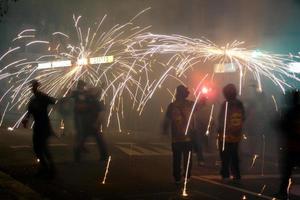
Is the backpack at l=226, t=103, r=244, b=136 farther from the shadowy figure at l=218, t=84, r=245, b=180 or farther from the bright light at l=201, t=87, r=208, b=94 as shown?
the bright light at l=201, t=87, r=208, b=94

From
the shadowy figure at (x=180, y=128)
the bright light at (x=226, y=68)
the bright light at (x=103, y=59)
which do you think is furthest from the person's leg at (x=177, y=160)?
the bright light at (x=103, y=59)

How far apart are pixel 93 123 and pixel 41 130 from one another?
2143mm

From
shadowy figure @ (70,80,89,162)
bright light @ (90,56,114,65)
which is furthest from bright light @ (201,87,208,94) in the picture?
bright light @ (90,56,114,65)

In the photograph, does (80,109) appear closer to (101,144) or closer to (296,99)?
(101,144)

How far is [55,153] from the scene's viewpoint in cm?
1230

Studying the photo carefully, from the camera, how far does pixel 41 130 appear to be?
30.4ft

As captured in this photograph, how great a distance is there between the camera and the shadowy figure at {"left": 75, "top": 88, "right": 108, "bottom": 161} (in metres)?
11.1

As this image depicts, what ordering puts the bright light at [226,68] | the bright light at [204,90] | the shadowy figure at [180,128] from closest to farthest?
the shadowy figure at [180,128] < the bright light at [204,90] < the bright light at [226,68]

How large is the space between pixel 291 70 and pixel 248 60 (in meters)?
3.41

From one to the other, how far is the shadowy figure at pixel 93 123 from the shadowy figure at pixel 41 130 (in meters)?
1.74

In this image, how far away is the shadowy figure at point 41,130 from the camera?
9180 mm

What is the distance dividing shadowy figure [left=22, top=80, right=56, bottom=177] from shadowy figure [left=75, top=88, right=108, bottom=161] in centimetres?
174

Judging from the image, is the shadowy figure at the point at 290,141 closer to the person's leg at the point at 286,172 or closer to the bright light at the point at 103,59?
the person's leg at the point at 286,172

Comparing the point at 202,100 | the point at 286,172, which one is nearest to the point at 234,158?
the point at 286,172
